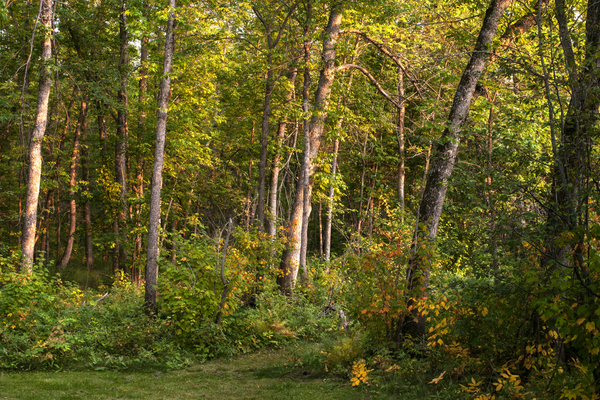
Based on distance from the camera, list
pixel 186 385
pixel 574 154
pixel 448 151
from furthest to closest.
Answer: pixel 448 151 → pixel 186 385 → pixel 574 154

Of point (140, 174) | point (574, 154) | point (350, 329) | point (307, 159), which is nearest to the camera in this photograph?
point (574, 154)

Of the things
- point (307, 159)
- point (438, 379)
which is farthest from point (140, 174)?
point (438, 379)

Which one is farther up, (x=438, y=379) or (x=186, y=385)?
(x=438, y=379)

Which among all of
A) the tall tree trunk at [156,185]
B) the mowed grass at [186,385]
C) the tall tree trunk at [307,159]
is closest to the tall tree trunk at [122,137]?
the tall tree trunk at [156,185]

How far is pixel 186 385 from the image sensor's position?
7.22 m

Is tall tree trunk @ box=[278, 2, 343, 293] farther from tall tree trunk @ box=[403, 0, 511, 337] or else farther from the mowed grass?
tall tree trunk @ box=[403, 0, 511, 337]

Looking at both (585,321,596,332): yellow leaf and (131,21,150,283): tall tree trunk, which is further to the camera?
(131,21,150,283): tall tree trunk

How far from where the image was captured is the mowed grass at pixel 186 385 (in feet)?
21.0

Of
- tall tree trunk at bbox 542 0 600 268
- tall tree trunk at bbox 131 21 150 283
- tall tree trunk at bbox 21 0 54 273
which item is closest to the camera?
tall tree trunk at bbox 542 0 600 268

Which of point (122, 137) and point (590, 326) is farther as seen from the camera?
point (122, 137)

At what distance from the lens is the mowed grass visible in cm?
641

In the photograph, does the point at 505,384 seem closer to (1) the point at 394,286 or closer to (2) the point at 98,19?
(1) the point at 394,286

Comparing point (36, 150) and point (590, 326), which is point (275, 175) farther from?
point (590, 326)

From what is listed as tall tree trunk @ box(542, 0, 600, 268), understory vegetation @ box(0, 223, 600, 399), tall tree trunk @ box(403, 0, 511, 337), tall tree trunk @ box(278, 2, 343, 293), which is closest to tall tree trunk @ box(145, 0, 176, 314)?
understory vegetation @ box(0, 223, 600, 399)
